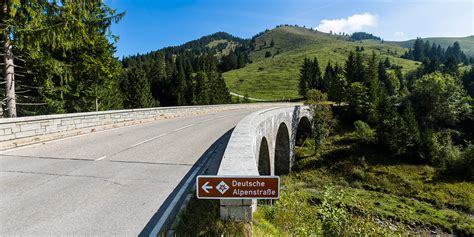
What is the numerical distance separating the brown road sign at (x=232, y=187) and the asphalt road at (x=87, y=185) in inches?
58.5

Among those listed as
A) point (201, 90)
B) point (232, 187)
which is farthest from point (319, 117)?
point (232, 187)

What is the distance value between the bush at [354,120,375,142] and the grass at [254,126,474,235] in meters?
0.89

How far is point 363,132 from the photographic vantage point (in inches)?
1778

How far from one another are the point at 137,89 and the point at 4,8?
43793mm

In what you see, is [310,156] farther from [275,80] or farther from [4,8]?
[275,80]

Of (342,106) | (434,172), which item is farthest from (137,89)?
(434,172)

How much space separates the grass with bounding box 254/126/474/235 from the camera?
23.3 m

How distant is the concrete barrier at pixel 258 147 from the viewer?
162 inches

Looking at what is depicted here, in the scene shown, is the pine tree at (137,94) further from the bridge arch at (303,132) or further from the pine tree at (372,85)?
the pine tree at (372,85)

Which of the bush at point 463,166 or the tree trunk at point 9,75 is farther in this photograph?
the bush at point 463,166

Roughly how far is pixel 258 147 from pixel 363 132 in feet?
122

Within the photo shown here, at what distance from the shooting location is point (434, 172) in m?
34.6

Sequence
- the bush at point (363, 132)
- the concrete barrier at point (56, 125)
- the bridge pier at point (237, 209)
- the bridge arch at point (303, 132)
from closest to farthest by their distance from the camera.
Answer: the bridge pier at point (237, 209) → the concrete barrier at point (56, 125) → the bridge arch at point (303, 132) → the bush at point (363, 132)

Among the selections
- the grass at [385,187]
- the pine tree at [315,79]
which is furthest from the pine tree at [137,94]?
the pine tree at [315,79]
